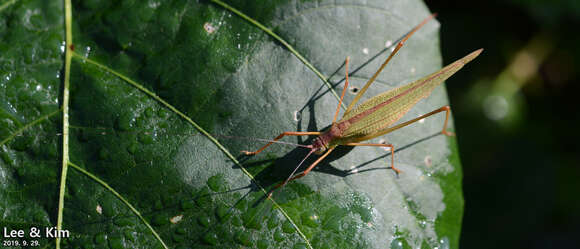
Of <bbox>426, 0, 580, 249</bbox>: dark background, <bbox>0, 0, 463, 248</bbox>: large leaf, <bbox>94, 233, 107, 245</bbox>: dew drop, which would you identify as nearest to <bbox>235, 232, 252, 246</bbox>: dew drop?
<bbox>0, 0, 463, 248</bbox>: large leaf

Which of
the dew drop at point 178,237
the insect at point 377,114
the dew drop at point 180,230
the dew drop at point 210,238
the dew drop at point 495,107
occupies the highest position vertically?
the dew drop at point 495,107

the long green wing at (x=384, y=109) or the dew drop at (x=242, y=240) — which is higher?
the long green wing at (x=384, y=109)

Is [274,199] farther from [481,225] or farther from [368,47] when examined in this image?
[481,225]

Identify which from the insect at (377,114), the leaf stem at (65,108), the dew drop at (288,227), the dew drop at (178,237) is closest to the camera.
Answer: the leaf stem at (65,108)

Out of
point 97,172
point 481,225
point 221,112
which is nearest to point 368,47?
point 221,112

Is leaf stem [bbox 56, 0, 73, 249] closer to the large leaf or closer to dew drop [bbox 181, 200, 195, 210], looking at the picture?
the large leaf

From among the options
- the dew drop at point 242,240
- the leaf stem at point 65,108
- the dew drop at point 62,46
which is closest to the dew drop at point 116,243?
the leaf stem at point 65,108

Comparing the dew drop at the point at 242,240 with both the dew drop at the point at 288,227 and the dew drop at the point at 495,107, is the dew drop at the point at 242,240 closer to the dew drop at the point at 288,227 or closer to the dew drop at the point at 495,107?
the dew drop at the point at 288,227
